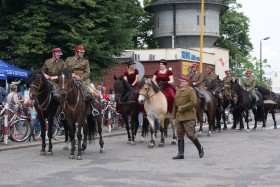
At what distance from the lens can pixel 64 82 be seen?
1479cm

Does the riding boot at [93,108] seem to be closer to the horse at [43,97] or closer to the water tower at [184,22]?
the horse at [43,97]

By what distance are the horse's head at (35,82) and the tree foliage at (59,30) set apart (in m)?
12.9

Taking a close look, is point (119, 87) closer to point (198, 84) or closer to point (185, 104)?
point (185, 104)

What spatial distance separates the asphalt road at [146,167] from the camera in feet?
36.5

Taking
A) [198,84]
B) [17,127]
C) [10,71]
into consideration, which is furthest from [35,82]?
[10,71]

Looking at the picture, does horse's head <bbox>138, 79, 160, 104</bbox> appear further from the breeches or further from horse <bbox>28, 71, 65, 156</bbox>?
the breeches

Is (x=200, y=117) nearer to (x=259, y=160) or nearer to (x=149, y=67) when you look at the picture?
(x=259, y=160)

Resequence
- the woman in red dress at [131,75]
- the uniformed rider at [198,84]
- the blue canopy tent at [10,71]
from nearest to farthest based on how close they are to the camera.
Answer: the woman in red dress at [131,75] < the uniformed rider at [198,84] < the blue canopy tent at [10,71]

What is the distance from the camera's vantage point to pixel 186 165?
44.4 feet

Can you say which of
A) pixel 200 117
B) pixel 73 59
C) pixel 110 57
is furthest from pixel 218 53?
pixel 73 59

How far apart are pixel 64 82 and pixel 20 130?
5.35 m

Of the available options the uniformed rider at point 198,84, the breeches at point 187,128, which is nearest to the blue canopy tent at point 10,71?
the uniformed rider at point 198,84

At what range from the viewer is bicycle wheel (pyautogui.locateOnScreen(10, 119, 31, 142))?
19.3 m

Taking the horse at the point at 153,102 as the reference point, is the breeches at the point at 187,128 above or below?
below
